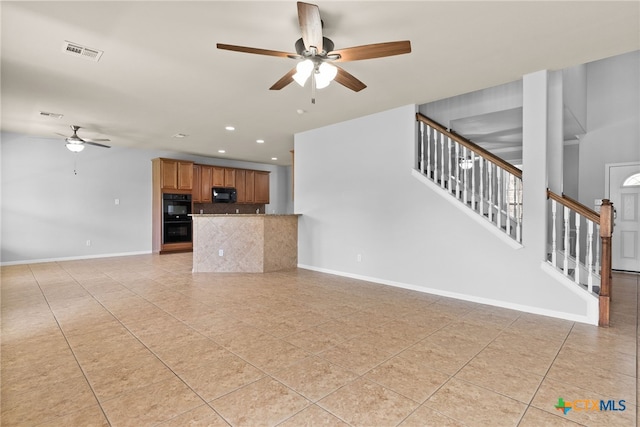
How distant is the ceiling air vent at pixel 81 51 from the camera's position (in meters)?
2.84

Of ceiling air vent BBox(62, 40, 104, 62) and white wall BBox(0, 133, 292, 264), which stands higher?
ceiling air vent BBox(62, 40, 104, 62)

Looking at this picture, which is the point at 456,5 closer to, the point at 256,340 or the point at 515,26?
the point at 515,26

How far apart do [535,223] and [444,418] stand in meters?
2.68

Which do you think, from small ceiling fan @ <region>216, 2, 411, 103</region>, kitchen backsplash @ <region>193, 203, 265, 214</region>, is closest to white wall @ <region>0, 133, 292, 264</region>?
kitchen backsplash @ <region>193, 203, 265, 214</region>

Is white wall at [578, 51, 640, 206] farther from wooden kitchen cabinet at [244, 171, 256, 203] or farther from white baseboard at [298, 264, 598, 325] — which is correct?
wooden kitchen cabinet at [244, 171, 256, 203]

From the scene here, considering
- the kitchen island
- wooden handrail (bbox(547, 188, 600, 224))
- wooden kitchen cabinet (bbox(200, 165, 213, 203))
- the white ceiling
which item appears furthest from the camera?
wooden kitchen cabinet (bbox(200, 165, 213, 203))

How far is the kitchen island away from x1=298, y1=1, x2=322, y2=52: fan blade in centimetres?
378

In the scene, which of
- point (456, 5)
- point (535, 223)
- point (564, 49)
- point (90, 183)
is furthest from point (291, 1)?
point (90, 183)

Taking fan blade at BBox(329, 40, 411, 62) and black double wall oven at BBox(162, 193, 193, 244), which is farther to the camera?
black double wall oven at BBox(162, 193, 193, 244)

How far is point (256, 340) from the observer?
2680mm

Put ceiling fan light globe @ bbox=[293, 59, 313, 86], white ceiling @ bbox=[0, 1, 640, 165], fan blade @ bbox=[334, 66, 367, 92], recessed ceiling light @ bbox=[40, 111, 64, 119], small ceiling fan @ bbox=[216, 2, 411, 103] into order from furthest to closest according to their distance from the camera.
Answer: recessed ceiling light @ bbox=[40, 111, 64, 119] → fan blade @ bbox=[334, 66, 367, 92] → ceiling fan light globe @ bbox=[293, 59, 313, 86] → white ceiling @ bbox=[0, 1, 640, 165] → small ceiling fan @ bbox=[216, 2, 411, 103]

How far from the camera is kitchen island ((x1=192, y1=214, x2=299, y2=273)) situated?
5.68 m

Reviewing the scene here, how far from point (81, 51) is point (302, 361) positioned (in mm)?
3500

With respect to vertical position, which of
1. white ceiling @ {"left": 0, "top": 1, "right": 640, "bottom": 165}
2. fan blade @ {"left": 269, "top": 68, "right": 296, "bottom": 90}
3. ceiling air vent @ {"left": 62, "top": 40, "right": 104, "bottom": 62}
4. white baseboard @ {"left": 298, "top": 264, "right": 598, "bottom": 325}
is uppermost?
white ceiling @ {"left": 0, "top": 1, "right": 640, "bottom": 165}
